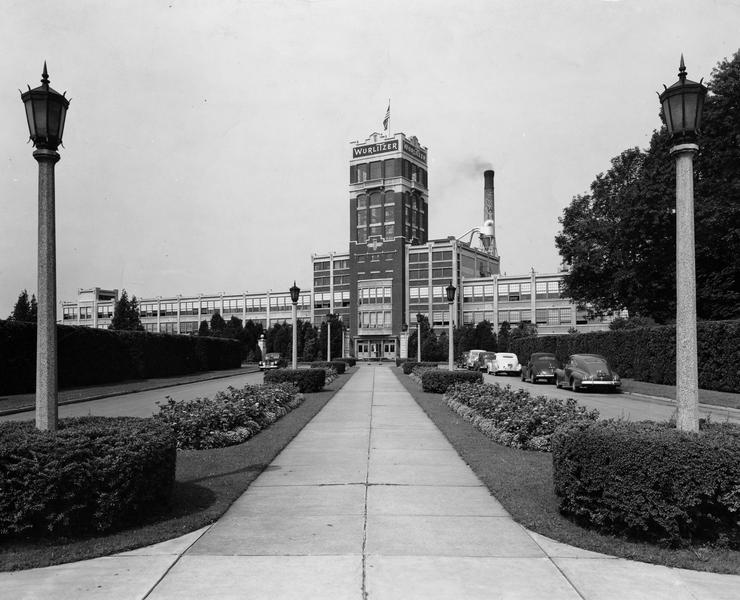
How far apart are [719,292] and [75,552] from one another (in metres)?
33.8

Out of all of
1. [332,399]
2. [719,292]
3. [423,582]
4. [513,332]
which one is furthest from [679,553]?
[513,332]

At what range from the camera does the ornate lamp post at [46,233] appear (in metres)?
6.84

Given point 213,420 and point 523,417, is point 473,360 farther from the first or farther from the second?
point 213,420

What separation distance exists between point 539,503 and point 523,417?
4.60 m

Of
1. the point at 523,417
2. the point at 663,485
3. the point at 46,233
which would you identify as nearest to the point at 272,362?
the point at 523,417

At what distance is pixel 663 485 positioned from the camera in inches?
224

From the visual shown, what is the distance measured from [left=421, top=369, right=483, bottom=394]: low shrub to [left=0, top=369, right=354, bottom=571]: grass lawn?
11.6 meters

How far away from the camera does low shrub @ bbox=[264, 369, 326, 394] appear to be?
2483 centimetres

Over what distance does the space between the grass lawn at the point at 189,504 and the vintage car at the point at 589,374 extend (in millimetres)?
19282

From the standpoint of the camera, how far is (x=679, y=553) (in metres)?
5.63

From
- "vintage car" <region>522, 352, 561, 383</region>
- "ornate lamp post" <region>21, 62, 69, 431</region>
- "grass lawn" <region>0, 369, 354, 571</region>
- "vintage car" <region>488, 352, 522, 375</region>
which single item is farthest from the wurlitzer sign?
"ornate lamp post" <region>21, 62, 69, 431</region>

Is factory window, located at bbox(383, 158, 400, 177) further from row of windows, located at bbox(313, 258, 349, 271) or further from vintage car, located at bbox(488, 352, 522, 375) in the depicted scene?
Result: vintage car, located at bbox(488, 352, 522, 375)

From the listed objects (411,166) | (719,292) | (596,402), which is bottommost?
(596,402)

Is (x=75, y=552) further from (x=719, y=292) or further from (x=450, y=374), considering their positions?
(x=719, y=292)
